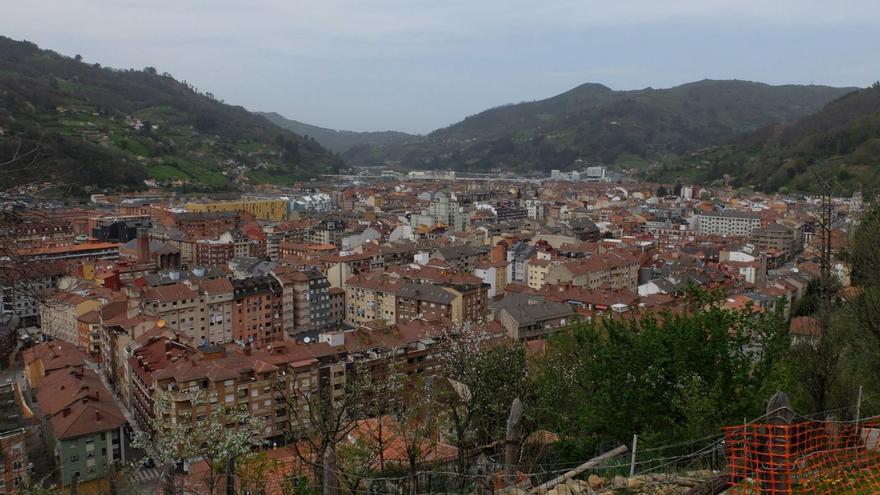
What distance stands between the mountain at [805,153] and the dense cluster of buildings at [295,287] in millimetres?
7674

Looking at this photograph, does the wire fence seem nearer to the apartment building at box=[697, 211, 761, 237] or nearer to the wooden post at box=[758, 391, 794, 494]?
the wooden post at box=[758, 391, 794, 494]

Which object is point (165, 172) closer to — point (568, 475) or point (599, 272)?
point (599, 272)

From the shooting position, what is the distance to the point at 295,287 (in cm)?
2316

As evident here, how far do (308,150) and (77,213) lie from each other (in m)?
52.9

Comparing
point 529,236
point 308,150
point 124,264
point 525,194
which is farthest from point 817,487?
point 308,150

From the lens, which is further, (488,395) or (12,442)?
(12,442)

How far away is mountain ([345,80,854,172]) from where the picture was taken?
339 feet

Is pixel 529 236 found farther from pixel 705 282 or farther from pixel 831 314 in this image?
pixel 831 314

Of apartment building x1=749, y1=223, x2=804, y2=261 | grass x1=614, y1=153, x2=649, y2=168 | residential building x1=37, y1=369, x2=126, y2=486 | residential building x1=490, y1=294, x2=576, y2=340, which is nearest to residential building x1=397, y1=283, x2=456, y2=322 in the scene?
residential building x1=490, y1=294, x2=576, y2=340

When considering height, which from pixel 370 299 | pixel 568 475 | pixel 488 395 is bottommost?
pixel 370 299

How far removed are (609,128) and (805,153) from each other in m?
49.6

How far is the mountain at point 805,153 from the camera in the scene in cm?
5094

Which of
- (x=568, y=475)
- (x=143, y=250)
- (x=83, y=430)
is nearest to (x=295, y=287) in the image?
(x=143, y=250)

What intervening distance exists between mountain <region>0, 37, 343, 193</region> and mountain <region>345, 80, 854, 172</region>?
32.1m
